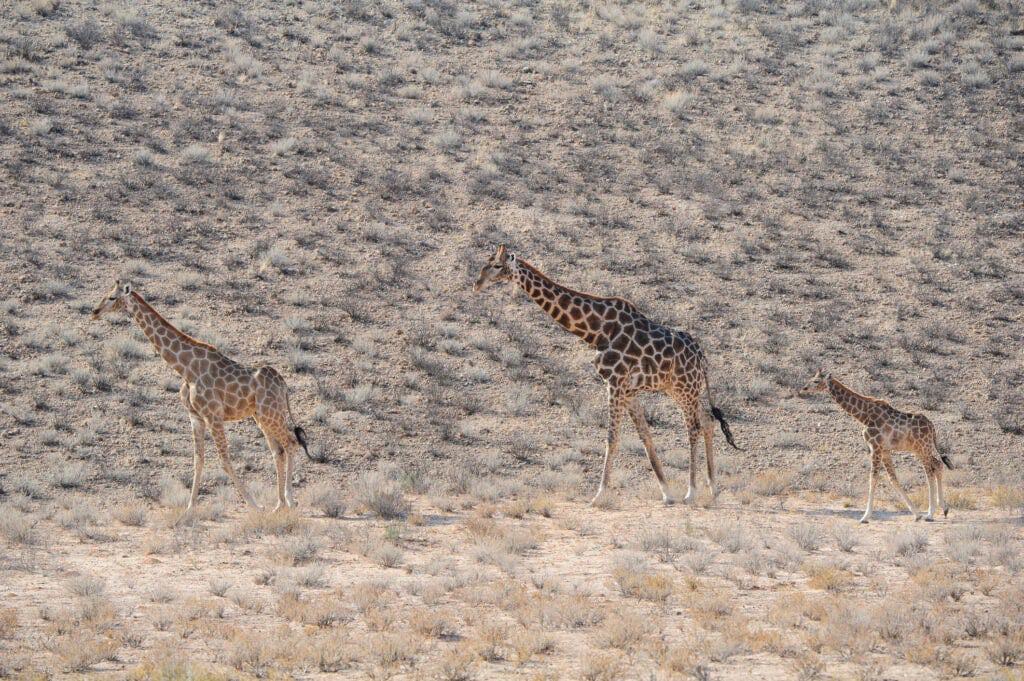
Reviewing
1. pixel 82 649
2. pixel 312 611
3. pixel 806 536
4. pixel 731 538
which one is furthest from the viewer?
pixel 806 536

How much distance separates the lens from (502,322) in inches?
1104

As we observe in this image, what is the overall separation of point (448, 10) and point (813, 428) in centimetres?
2331

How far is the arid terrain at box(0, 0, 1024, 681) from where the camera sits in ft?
42.1

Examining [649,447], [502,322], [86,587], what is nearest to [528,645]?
[86,587]

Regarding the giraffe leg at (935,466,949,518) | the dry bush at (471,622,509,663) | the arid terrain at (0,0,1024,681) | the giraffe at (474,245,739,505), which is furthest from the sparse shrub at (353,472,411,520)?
the giraffe leg at (935,466,949,518)

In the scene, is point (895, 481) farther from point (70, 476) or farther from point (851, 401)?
point (70, 476)

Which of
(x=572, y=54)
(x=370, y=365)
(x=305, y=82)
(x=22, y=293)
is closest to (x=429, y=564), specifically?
(x=370, y=365)

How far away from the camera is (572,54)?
39.7 metres

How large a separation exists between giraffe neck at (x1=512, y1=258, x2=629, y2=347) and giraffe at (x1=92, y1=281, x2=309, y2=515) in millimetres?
4413

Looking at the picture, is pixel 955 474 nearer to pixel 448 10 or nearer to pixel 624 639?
pixel 624 639

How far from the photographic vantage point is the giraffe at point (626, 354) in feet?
64.2

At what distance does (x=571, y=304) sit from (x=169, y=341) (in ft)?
21.0

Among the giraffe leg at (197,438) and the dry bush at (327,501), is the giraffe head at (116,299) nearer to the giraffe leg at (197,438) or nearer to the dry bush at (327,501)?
the giraffe leg at (197,438)

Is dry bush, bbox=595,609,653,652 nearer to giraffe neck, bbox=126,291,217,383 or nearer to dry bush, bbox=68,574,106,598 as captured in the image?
dry bush, bbox=68,574,106,598
